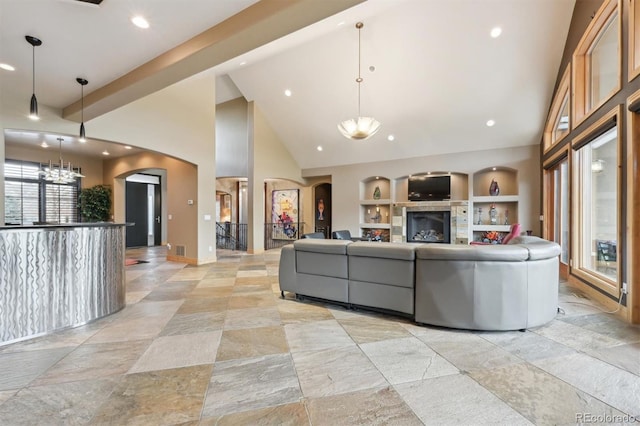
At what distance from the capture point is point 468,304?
9.80ft

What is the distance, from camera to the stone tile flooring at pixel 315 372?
180 cm

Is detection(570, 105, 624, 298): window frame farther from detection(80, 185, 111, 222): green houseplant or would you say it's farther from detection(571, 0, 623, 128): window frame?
detection(80, 185, 111, 222): green houseplant

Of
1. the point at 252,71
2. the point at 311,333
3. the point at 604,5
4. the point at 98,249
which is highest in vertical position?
the point at 252,71

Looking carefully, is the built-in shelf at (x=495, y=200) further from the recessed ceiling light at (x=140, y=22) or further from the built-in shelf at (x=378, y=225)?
the recessed ceiling light at (x=140, y=22)

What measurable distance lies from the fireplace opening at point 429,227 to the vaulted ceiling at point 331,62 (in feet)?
6.47

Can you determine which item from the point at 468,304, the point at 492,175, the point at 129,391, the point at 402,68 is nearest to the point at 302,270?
the point at 468,304

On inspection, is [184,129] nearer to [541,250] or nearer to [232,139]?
[232,139]

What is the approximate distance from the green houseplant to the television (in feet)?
31.5

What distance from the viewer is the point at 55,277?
3.09 m

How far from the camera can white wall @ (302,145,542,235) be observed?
7559 mm

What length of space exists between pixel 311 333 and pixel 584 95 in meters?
5.97

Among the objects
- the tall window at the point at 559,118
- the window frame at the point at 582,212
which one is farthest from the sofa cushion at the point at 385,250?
the tall window at the point at 559,118

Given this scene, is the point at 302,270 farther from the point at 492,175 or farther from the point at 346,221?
the point at 492,175

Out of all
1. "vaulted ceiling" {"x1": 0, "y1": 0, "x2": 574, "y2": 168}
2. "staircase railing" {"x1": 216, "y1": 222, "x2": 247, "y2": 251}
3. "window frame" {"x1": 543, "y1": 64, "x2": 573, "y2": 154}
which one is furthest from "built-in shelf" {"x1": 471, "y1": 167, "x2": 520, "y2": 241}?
"staircase railing" {"x1": 216, "y1": 222, "x2": 247, "y2": 251}
